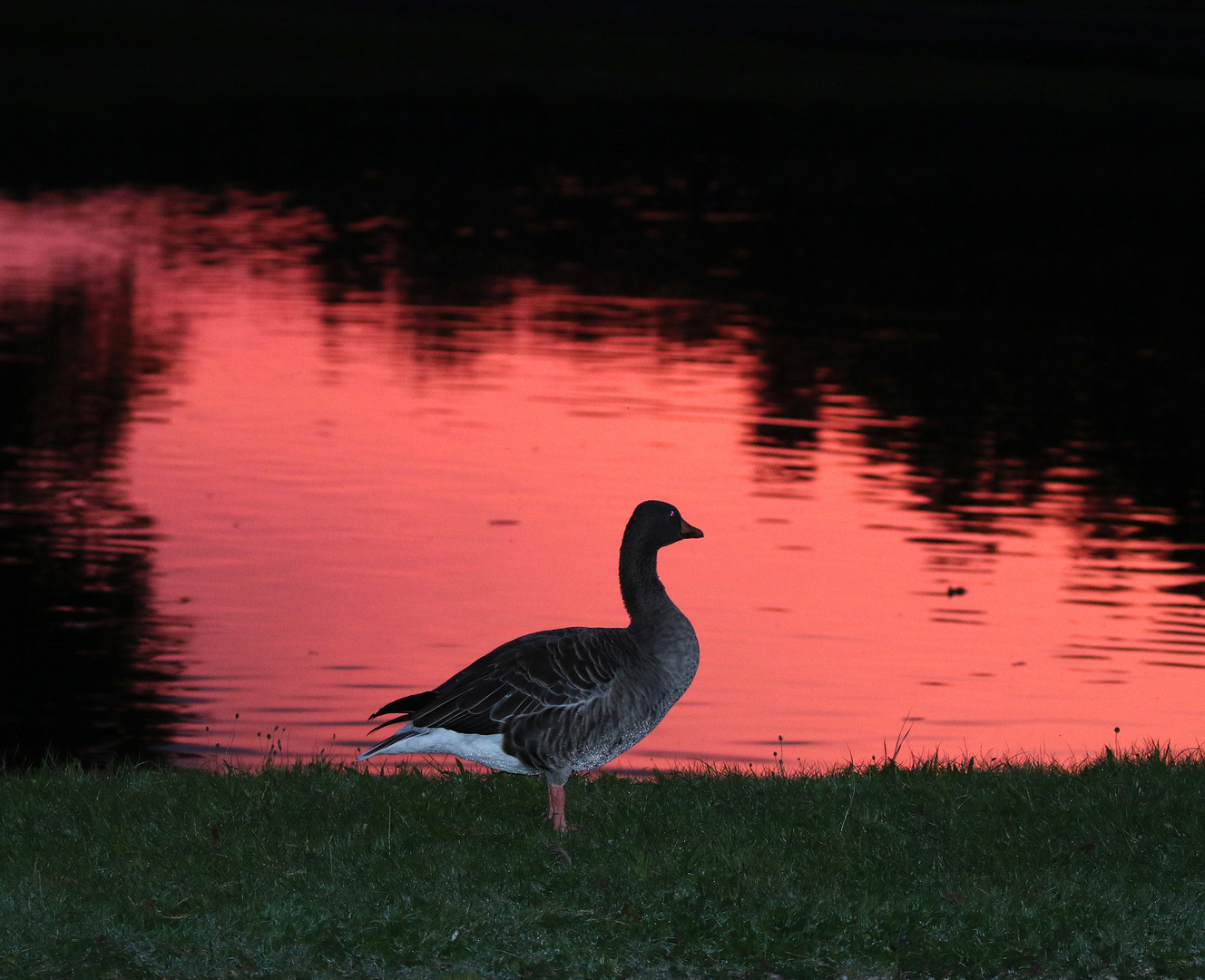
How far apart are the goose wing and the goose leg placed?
1.74 feet

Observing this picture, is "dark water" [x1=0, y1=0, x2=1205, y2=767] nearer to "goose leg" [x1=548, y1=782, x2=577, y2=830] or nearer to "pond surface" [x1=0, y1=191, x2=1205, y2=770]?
"pond surface" [x1=0, y1=191, x2=1205, y2=770]

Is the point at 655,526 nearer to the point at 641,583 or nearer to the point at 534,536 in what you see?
the point at 641,583

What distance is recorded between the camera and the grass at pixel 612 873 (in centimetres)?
834

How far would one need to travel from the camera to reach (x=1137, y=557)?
18891 mm

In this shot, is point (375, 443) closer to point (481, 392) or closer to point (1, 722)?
point (481, 392)

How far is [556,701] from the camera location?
9766 mm

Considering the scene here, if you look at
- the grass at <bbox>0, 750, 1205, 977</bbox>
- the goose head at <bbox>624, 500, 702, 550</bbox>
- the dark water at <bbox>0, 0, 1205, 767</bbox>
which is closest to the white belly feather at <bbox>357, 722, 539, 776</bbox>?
the grass at <bbox>0, 750, 1205, 977</bbox>

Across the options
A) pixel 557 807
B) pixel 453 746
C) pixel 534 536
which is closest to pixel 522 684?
pixel 453 746

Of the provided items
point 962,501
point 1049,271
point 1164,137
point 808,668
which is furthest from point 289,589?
point 1164,137

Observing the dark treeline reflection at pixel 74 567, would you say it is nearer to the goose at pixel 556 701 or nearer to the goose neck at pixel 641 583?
the goose at pixel 556 701

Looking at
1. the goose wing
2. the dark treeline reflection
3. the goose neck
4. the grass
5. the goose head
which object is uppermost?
the goose head

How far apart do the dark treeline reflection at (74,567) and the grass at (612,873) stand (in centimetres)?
214

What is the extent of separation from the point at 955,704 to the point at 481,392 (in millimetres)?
11261

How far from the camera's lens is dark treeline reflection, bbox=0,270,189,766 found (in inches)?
543
